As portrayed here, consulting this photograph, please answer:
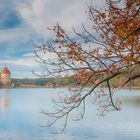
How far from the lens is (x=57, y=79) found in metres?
8.38

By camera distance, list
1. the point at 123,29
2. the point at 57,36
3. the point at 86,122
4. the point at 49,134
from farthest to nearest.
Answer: the point at 86,122, the point at 49,134, the point at 57,36, the point at 123,29

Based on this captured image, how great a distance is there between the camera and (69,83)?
8.35 m

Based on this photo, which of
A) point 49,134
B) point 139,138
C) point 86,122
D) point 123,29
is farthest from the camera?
point 86,122

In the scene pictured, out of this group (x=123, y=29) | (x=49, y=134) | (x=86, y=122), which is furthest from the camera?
(x=86, y=122)

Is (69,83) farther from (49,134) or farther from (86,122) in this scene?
(86,122)

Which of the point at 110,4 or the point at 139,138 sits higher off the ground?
the point at 110,4

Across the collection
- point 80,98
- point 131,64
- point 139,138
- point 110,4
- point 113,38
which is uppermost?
point 110,4

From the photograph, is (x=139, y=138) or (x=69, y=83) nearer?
(x=69, y=83)

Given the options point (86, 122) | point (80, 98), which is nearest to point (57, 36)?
point (80, 98)

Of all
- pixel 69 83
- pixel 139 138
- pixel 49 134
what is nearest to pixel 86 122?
pixel 49 134

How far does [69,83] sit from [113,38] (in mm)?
1379

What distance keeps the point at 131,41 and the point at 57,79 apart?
1826mm

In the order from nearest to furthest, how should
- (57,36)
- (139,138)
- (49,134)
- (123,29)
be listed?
(123,29) → (57,36) → (139,138) → (49,134)

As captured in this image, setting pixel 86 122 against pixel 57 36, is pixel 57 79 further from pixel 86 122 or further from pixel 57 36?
pixel 86 122
